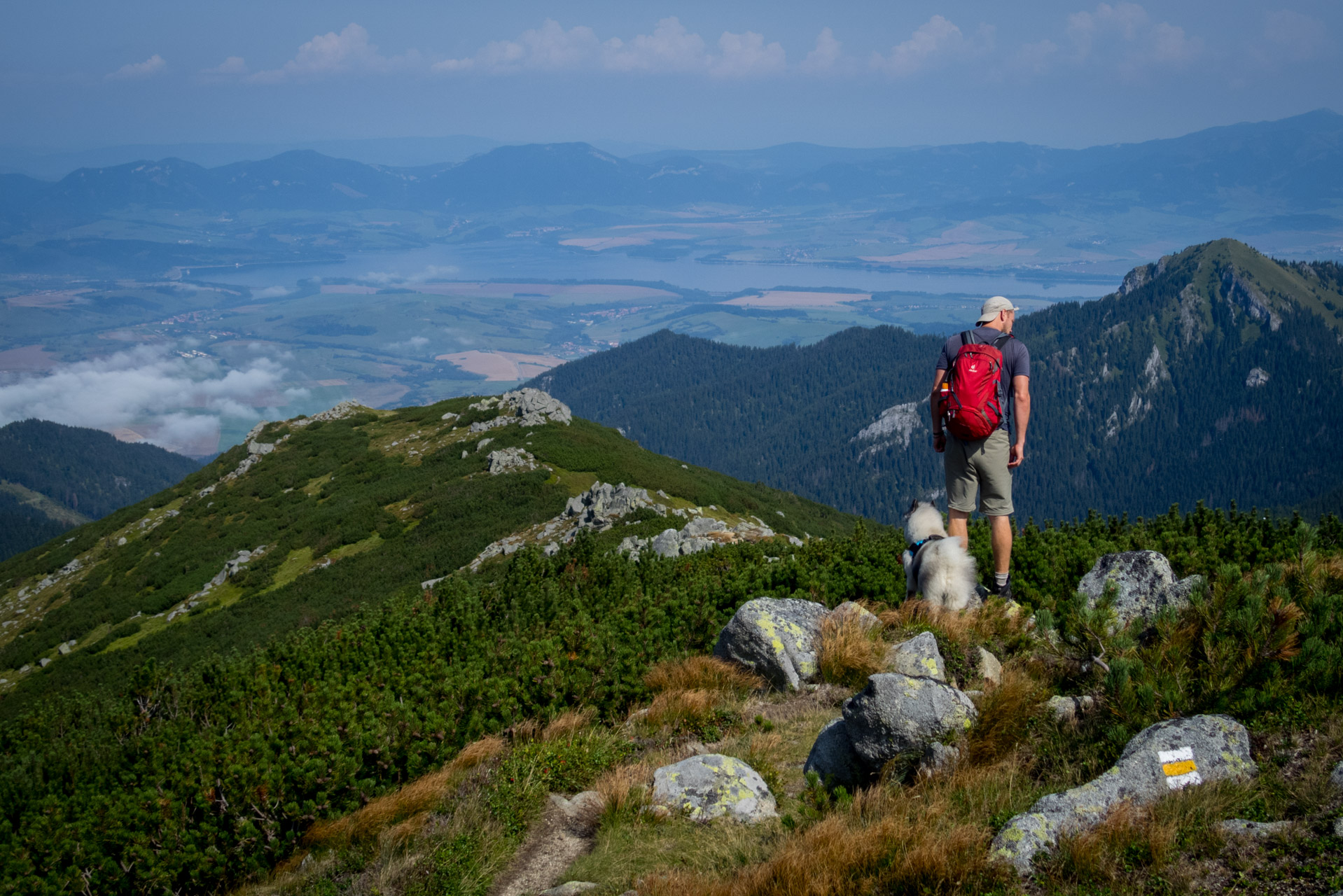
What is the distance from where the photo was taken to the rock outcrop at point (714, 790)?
20.3 ft

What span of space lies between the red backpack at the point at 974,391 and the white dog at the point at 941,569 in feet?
4.98

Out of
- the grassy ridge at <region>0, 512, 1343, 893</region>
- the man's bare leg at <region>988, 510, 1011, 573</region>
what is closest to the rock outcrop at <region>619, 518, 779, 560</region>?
the grassy ridge at <region>0, 512, 1343, 893</region>

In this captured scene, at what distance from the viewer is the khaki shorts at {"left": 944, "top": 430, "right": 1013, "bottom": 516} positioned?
9.44m

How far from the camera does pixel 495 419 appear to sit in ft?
255

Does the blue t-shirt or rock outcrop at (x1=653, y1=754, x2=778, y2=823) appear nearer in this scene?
rock outcrop at (x1=653, y1=754, x2=778, y2=823)

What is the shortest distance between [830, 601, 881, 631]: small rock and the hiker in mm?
1609

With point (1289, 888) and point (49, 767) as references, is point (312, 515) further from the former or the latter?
point (1289, 888)

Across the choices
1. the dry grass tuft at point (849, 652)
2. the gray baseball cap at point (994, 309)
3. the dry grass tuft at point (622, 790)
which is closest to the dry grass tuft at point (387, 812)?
the dry grass tuft at point (622, 790)

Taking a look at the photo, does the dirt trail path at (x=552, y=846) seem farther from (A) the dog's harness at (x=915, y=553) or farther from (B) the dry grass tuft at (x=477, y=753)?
(A) the dog's harness at (x=915, y=553)

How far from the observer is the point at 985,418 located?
9062 mm

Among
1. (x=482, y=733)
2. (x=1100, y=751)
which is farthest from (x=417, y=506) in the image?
(x=1100, y=751)

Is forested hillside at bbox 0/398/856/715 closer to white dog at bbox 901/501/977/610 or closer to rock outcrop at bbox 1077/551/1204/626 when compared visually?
white dog at bbox 901/501/977/610

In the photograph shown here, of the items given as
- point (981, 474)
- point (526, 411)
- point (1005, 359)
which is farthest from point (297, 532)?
point (1005, 359)

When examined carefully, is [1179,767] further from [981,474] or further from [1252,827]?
[981,474]
